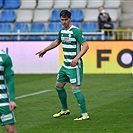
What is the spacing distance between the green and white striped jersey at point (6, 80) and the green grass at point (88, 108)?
2.57 m

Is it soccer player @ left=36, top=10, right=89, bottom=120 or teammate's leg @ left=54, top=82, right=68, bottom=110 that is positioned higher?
soccer player @ left=36, top=10, right=89, bottom=120

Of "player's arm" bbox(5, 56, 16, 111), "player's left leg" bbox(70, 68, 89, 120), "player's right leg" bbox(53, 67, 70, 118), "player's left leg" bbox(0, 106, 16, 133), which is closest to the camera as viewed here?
"player's arm" bbox(5, 56, 16, 111)

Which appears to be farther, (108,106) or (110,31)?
(110,31)

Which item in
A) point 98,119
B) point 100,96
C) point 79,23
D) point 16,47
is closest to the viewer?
point 98,119

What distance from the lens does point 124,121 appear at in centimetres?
1173

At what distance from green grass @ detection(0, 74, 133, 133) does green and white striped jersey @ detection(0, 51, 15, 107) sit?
257 centimetres

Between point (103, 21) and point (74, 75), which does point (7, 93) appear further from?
point (103, 21)

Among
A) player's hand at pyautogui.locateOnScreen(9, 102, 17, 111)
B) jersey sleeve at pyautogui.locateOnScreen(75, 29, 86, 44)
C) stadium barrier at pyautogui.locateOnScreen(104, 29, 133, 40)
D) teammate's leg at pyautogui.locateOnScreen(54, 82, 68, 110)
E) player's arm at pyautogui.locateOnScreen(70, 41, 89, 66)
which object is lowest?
teammate's leg at pyautogui.locateOnScreen(54, 82, 68, 110)

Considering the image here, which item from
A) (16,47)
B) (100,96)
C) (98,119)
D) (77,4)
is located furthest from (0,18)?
(98,119)

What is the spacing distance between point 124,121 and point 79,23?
18.9 meters

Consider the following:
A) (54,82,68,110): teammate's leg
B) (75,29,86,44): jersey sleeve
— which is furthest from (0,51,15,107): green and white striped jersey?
(54,82,68,110): teammate's leg

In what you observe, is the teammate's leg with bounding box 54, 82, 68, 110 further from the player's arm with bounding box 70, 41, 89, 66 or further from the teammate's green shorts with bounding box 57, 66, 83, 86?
the player's arm with bounding box 70, 41, 89, 66

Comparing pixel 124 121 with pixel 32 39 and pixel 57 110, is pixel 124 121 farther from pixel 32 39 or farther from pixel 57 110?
pixel 32 39

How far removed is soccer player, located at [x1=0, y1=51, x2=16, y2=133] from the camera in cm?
793
